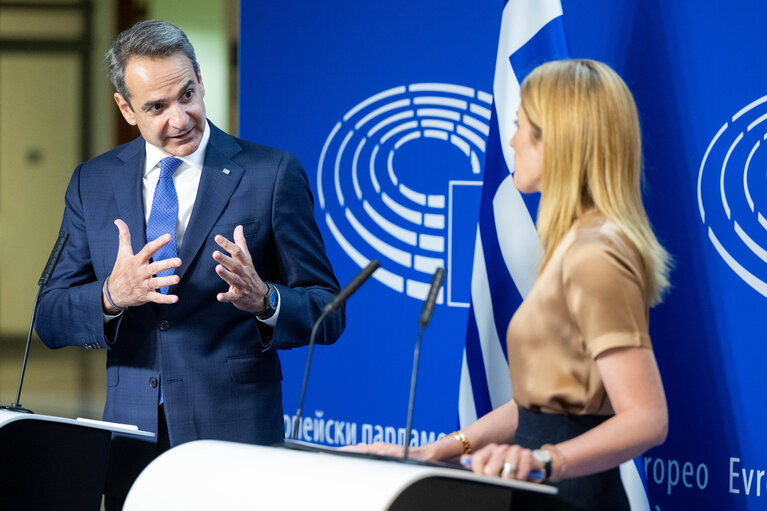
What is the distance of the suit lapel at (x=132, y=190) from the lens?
2.20m

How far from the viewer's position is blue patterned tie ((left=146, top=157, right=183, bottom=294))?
217 cm

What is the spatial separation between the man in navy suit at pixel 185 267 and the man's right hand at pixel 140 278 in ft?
0.07

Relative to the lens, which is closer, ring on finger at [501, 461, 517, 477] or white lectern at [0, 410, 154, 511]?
ring on finger at [501, 461, 517, 477]

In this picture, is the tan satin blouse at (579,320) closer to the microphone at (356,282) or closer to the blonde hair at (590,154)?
the blonde hair at (590,154)

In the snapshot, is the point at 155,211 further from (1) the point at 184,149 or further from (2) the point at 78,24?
(2) the point at 78,24

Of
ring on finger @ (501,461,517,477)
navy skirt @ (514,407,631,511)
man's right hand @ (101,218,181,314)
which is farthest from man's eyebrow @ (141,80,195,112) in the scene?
ring on finger @ (501,461,517,477)

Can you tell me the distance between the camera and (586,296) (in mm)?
1395

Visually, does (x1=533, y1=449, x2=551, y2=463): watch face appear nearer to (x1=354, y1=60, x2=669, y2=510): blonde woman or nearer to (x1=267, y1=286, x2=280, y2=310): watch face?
(x1=354, y1=60, x2=669, y2=510): blonde woman

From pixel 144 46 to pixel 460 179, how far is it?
1.38 metres

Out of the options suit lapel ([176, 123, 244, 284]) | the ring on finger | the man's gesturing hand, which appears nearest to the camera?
the ring on finger

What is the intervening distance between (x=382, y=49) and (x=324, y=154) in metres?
0.47

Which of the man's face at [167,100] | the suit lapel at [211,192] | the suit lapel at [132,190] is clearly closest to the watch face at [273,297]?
the suit lapel at [211,192]

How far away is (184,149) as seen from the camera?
2275mm

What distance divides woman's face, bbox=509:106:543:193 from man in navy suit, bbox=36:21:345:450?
708mm
